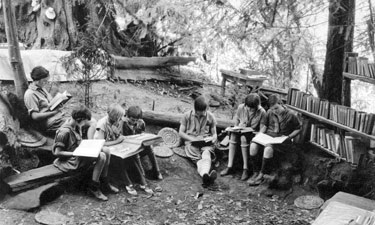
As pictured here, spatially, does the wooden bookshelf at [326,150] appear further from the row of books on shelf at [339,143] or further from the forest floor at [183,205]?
the forest floor at [183,205]

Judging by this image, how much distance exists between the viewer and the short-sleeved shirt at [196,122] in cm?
752

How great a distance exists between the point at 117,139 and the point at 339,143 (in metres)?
3.24

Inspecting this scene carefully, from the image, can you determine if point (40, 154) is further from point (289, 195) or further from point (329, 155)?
point (329, 155)

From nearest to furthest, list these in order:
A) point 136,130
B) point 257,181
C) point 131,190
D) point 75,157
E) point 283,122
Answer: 1. point 75,157
2. point 131,190
3. point 257,181
4. point 136,130
5. point 283,122

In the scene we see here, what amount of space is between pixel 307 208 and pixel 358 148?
1.10 meters

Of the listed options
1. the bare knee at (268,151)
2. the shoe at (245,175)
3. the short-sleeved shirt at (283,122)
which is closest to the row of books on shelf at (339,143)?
the short-sleeved shirt at (283,122)

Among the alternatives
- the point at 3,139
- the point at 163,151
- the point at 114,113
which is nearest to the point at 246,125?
the point at 163,151

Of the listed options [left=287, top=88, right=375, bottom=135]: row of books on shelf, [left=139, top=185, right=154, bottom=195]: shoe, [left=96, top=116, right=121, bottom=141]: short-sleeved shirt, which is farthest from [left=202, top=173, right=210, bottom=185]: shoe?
[left=287, top=88, right=375, bottom=135]: row of books on shelf

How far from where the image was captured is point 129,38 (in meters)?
13.3

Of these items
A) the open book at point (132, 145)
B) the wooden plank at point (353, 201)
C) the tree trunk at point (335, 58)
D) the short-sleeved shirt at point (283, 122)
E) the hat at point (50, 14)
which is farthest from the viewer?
the hat at point (50, 14)

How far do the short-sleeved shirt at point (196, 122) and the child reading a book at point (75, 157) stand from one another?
1.85 metres

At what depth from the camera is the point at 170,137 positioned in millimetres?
7879

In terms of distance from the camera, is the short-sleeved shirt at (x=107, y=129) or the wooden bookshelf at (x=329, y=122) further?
the short-sleeved shirt at (x=107, y=129)

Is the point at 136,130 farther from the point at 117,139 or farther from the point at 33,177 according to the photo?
the point at 33,177
